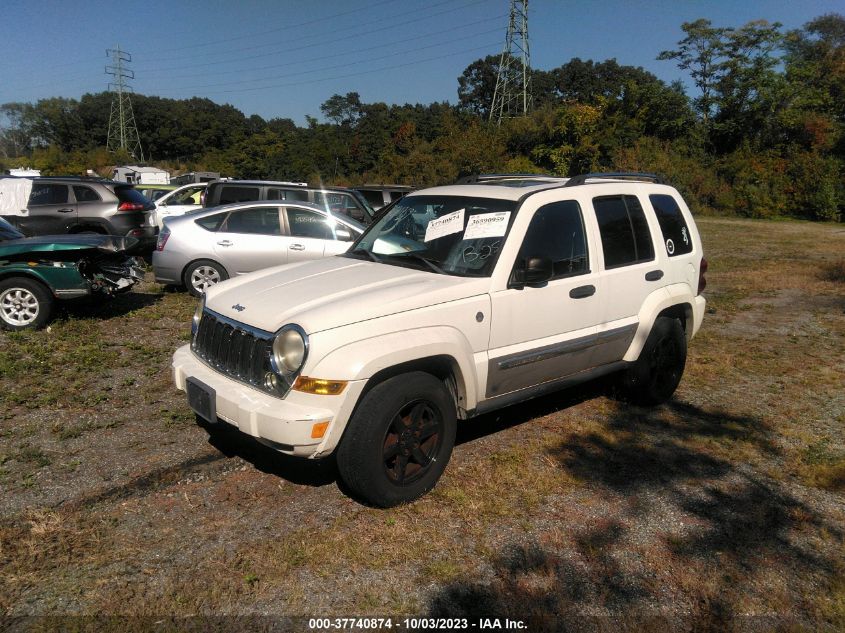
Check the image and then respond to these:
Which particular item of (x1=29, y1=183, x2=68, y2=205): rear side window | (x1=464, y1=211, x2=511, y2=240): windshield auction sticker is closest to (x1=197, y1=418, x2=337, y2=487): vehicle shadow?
(x1=464, y1=211, x2=511, y2=240): windshield auction sticker

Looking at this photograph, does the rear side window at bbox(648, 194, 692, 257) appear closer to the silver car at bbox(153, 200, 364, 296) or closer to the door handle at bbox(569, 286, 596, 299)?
the door handle at bbox(569, 286, 596, 299)

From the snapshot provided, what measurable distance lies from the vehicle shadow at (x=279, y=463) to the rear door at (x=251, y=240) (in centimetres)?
488

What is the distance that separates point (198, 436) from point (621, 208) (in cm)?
371

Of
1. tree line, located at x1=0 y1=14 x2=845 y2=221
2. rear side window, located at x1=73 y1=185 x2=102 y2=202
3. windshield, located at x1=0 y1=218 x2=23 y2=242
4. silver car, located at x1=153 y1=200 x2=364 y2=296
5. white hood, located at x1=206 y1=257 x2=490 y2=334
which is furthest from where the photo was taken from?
tree line, located at x1=0 y1=14 x2=845 y2=221

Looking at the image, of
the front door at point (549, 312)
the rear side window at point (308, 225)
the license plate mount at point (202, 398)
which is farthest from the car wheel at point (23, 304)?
the front door at point (549, 312)

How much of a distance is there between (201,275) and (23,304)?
8.05 feet

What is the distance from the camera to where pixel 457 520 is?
3.70 metres

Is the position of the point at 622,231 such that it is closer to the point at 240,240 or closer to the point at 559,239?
the point at 559,239

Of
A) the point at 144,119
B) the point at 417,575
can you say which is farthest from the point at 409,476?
the point at 144,119

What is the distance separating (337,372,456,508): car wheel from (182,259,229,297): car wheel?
20.9 feet

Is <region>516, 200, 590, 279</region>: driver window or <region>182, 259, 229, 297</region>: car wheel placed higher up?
<region>516, 200, 590, 279</region>: driver window

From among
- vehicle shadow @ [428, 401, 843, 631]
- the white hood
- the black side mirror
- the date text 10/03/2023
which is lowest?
vehicle shadow @ [428, 401, 843, 631]

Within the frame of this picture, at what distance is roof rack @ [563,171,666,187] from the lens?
4.90 meters

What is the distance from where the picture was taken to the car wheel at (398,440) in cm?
348
